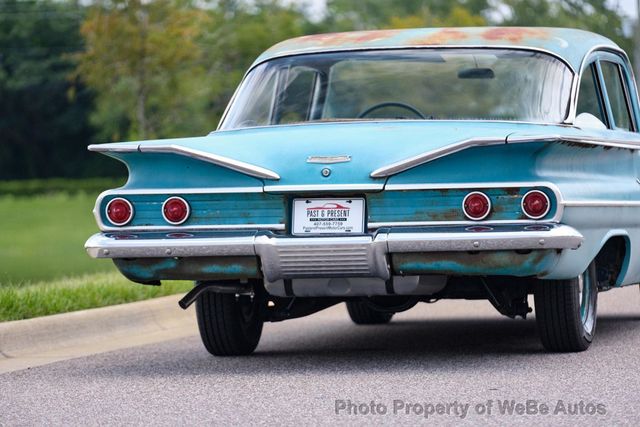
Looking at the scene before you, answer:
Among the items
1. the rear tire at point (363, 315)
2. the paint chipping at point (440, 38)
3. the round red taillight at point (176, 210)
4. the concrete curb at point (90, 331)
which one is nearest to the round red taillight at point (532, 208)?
the round red taillight at point (176, 210)

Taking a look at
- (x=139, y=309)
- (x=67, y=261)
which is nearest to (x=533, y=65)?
(x=139, y=309)

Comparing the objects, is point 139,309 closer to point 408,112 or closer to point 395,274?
point 408,112

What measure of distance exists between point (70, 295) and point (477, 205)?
13.6 feet

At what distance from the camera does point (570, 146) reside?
708 centimetres

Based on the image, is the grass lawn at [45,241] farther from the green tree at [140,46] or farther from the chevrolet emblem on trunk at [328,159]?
the chevrolet emblem on trunk at [328,159]

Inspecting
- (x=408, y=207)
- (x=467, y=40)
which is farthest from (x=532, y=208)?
(x=467, y=40)

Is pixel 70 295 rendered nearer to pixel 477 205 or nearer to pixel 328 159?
pixel 328 159

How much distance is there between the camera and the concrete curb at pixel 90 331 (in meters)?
8.63

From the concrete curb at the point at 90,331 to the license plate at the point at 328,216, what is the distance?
2.04 metres

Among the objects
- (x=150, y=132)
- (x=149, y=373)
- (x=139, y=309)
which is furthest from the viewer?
(x=150, y=132)

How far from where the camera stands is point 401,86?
8875mm

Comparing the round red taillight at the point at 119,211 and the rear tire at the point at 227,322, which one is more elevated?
the round red taillight at the point at 119,211

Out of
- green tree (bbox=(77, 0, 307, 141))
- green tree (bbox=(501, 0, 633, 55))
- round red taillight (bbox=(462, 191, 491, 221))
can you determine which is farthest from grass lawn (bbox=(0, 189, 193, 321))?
green tree (bbox=(501, 0, 633, 55))

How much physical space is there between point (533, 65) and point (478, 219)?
1.60m
